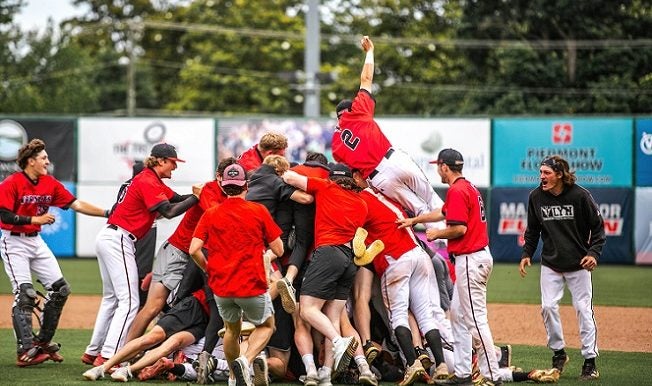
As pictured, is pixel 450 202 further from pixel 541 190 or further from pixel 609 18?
pixel 609 18

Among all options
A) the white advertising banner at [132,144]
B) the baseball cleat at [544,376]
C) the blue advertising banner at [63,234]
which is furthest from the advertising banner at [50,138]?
the baseball cleat at [544,376]

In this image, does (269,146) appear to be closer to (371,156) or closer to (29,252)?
(371,156)

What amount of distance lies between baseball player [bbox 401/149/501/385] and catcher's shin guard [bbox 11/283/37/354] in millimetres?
4049

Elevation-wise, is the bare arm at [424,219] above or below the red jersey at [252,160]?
below

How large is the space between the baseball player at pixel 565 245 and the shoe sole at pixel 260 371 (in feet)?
9.30

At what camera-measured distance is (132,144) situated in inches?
989

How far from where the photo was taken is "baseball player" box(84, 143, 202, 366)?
33.1ft

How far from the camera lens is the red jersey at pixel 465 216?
9297 millimetres

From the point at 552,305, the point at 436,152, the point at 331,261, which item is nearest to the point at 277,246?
the point at 331,261

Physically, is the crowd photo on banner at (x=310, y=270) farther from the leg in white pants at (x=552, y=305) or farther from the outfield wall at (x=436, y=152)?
the outfield wall at (x=436, y=152)

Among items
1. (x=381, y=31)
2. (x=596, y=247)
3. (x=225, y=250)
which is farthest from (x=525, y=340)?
(x=381, y=31)

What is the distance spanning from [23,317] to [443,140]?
15282 mm

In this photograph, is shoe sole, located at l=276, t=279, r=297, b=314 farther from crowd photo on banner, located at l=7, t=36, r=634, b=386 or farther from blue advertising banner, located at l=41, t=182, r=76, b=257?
blue advertising banner, located at l=41, t=182, r=76, b=257

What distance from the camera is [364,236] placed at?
9.40 metres
